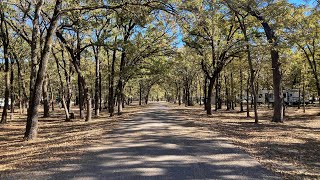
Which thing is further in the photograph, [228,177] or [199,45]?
[199,45]

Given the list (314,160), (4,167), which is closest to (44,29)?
(4,167)

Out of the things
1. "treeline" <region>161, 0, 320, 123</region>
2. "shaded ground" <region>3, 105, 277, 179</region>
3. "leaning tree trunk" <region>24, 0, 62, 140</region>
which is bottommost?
"shaded ground" <region>3, 105, 277, 179</region>

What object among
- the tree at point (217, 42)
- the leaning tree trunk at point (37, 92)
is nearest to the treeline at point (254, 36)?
the tree at point (217, 42)

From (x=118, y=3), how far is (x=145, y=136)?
552cm

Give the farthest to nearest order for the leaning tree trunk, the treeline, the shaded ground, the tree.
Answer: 1. the tree
2. the treeline
3. the leaning tree trunk
4. the shaded ground

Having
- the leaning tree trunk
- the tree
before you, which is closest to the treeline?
the tree

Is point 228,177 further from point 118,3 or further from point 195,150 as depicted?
point 118,3

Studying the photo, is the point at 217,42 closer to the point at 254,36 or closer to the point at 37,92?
the point at 254,36

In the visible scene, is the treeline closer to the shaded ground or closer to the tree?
the tree

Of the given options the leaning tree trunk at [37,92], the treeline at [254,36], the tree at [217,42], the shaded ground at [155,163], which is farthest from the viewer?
the tree at [217,42]

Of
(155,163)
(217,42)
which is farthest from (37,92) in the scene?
(217,42)

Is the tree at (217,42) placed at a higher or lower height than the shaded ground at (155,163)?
higher

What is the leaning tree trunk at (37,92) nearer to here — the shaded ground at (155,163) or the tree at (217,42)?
the shaded ground at (155,163)

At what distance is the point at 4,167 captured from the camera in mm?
7289
